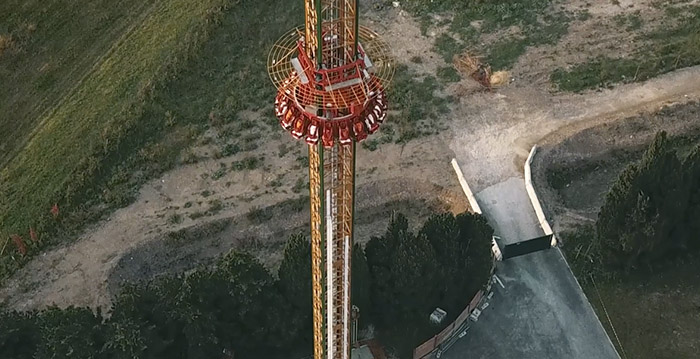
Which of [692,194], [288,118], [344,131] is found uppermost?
[288,118]

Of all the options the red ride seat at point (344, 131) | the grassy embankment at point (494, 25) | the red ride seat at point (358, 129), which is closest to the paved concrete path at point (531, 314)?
the grassy embankment at point (494, 25)

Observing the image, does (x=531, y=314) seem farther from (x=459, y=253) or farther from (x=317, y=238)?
(x=317, y=238)

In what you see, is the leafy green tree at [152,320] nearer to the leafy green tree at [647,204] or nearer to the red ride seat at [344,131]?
the red ride seat at [344,131]

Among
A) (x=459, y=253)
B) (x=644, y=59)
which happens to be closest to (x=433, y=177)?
(x=459, y=253)

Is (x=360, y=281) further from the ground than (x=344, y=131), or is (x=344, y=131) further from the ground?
(x=344, y=131)

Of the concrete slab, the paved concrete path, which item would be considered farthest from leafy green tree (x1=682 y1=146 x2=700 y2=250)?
the concrete slab

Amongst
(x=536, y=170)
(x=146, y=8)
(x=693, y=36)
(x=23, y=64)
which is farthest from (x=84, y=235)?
(x=693, y=36)

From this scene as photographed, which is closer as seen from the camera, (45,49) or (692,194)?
(692,194)
